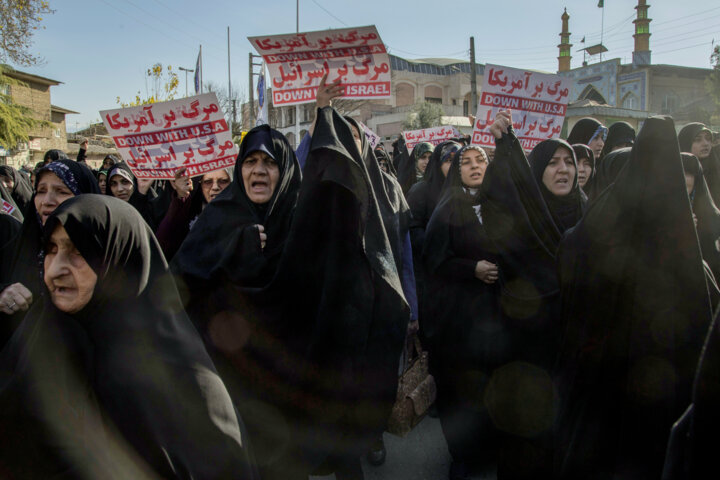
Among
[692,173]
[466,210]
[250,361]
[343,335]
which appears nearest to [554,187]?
[466,210]

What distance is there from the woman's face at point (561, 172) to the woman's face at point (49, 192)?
8.60ft

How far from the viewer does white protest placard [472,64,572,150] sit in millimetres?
4641

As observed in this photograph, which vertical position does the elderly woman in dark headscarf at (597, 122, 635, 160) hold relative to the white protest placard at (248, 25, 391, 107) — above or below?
below

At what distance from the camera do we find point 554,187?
302 cm

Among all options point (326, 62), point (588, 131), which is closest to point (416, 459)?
point (326, 62)

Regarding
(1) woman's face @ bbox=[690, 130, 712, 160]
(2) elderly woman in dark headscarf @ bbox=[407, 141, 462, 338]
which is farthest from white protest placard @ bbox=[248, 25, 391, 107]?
(1) woman's face @ bbox=[690, 130, 712, 160]

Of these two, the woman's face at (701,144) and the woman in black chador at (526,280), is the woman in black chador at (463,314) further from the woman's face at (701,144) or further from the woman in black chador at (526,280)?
the woman's face at (701,144)

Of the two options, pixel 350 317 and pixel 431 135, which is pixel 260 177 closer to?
pixel 350 317

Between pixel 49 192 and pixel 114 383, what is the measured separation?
62.9 inches

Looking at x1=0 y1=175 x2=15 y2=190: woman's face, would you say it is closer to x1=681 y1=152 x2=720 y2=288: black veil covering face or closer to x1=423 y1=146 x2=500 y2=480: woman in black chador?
x1=423 y1=146 x2=500 y2=480: woman in black chador

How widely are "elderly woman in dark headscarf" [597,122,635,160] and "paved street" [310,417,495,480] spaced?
296cm

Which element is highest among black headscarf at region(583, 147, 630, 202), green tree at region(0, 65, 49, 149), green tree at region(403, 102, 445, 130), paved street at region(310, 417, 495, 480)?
green tree at region(403, 102, 445, 130)

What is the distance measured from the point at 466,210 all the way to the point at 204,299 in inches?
65.4

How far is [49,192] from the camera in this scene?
8.42 feet
